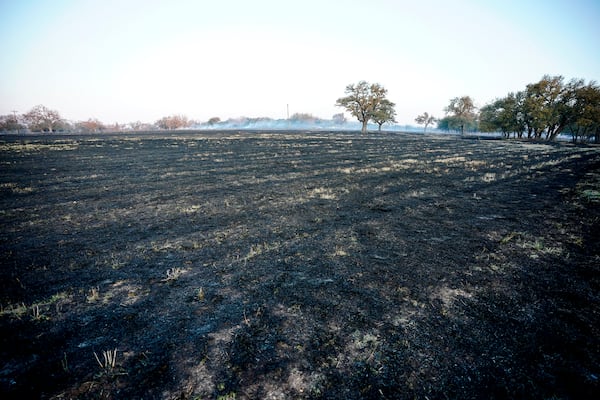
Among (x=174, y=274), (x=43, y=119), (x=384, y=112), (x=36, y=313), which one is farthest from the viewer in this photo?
(x=43, y=119)

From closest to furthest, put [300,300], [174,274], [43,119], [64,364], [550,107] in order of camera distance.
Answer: [64,364] < [300,300] < [174,274] < [550,107] < [43,119]

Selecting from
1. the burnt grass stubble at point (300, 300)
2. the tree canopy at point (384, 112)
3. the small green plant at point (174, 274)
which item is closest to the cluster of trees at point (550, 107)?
the tree canopy at point (384, 112)

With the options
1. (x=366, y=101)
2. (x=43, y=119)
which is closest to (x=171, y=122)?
(x=43, y=119)

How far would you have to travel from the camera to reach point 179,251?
6.50m

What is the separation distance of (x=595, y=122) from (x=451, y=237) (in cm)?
7694

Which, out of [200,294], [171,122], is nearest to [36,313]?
[200,294]

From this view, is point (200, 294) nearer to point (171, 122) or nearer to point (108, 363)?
point (108, 363)

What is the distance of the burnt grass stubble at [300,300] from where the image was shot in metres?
3.08

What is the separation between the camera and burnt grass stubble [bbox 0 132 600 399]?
3.08 m

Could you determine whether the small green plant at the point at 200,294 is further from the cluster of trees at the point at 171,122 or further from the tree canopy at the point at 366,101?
the cluster of trees at the point at 171,122

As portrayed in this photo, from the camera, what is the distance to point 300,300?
4574 mm

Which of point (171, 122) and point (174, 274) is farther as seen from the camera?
point (171, 122)

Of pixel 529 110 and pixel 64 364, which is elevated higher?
pixel 529 110

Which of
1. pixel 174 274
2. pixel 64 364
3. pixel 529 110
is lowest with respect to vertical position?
pixel 64 364
